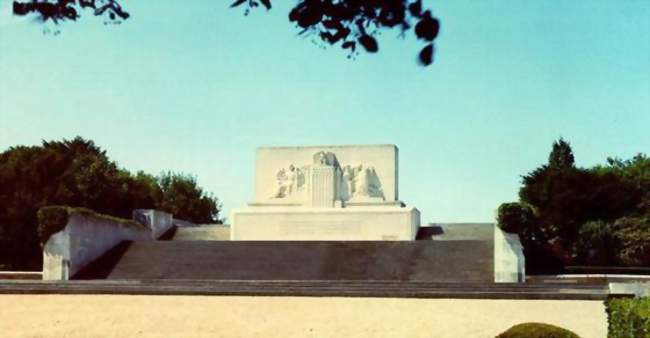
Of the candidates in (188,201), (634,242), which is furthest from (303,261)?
(188,201)

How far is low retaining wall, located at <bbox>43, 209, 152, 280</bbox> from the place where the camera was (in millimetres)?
22656

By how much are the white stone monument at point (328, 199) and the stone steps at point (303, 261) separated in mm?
5775

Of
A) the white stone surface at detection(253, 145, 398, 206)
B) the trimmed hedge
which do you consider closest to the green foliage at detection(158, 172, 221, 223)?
the white stone surface at detection(253, 145, 398, 206)

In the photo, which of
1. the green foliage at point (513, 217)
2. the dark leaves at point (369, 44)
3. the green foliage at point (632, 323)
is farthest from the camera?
the green foliage at point (513, 217)

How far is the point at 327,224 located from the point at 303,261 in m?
8.51

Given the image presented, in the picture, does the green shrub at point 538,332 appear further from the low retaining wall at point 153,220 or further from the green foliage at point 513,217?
the low retaining wall at point 153,220

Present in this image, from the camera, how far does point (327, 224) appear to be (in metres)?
31.9

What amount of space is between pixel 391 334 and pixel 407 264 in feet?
37.4

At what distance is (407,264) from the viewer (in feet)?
74.0

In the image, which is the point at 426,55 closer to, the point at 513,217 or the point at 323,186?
the point at 513,217

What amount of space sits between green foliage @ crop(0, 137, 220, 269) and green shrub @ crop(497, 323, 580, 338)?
26.1m

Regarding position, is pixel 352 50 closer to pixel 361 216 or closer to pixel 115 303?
pixel 115 303

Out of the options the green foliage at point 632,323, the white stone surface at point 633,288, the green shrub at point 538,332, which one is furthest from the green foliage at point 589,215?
the green shrub at point 538,332

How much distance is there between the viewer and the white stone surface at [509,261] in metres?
20.8
